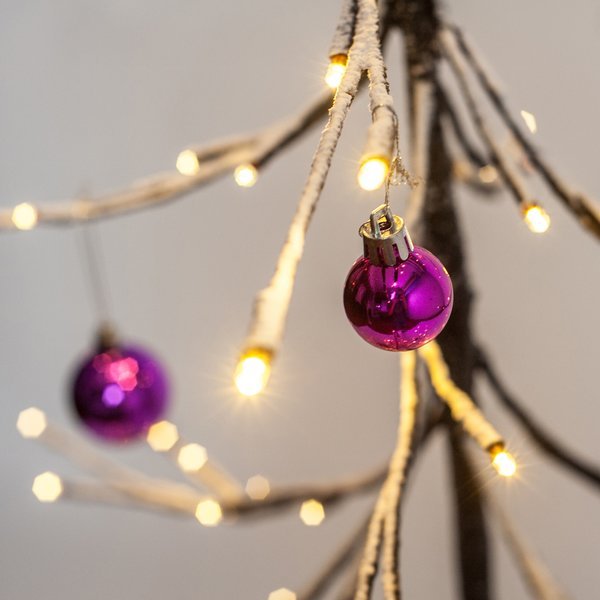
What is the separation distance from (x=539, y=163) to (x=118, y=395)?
434mm

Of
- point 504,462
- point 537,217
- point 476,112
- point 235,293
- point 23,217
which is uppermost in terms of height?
point 235,293

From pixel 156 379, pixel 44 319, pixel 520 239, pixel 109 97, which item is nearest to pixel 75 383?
pixel 156 379

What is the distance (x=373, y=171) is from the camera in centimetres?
25

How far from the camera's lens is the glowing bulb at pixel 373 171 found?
25cm

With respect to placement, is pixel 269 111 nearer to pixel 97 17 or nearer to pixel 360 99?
pixel 360 99

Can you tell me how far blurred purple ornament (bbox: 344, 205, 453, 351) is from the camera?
36cm

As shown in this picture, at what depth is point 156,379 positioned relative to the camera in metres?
0.70

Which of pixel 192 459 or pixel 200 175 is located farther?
pixel 192 459

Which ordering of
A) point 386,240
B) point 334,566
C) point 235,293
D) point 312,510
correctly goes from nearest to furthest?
point 386,240
point 334,566
point 312,510
point 235,293

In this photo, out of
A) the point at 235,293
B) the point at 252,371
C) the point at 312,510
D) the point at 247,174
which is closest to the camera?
the point at 252,371

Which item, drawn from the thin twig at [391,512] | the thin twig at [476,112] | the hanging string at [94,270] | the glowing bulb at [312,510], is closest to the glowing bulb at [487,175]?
the thin twig at [476,112]

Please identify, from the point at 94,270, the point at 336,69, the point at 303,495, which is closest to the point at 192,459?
the point at 303,495

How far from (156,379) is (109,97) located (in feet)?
1.31

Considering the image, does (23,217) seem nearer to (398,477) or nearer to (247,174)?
(247,174)
